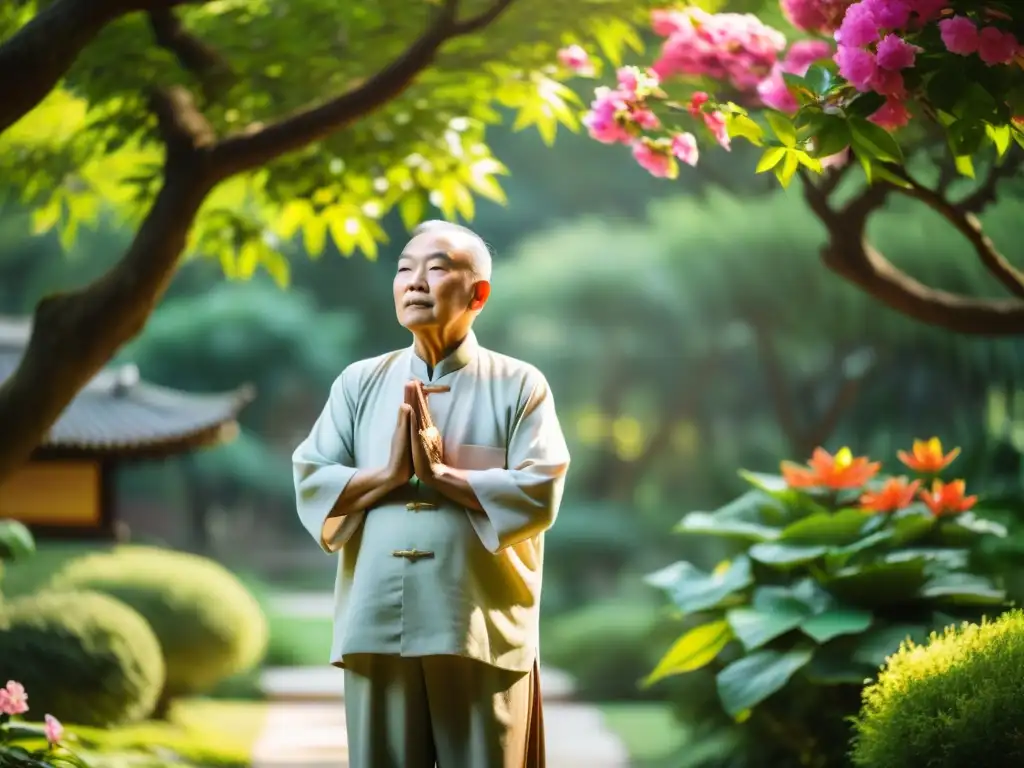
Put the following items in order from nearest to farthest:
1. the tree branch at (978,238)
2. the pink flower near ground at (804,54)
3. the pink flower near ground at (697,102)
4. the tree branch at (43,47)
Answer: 1. the tree branch at (43,47)
2. the pink flower near ground at (697,102)
3. the tree branch at (978,238)
4. the pink flower near ground at (804,54)

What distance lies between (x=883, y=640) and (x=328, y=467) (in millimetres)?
1887

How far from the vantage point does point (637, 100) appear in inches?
122

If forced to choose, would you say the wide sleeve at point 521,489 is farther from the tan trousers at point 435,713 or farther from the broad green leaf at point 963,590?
the broad green leaf at point 963,590

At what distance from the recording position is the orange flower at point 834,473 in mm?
4203

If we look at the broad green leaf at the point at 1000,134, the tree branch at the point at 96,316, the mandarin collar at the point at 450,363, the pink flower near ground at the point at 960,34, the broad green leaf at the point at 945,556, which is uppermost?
the pink flower near ground at the point at 960,34

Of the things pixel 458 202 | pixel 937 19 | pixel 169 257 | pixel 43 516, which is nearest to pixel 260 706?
pixel 43 516

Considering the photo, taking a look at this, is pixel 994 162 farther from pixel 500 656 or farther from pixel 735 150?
pixel 735 150

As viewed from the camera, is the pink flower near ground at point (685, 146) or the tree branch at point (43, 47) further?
the pink flower near ground at point (685, 146)

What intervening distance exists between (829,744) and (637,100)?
1.99 m

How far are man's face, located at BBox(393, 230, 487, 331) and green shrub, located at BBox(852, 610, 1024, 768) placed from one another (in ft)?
4.14

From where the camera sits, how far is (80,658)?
4.83 metres

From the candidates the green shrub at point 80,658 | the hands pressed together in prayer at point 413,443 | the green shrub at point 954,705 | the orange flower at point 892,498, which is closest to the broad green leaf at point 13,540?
the green shrub at point 80,658

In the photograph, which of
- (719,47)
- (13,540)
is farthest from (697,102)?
(13,540)

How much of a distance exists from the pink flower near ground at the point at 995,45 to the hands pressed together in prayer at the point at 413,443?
115 cm
